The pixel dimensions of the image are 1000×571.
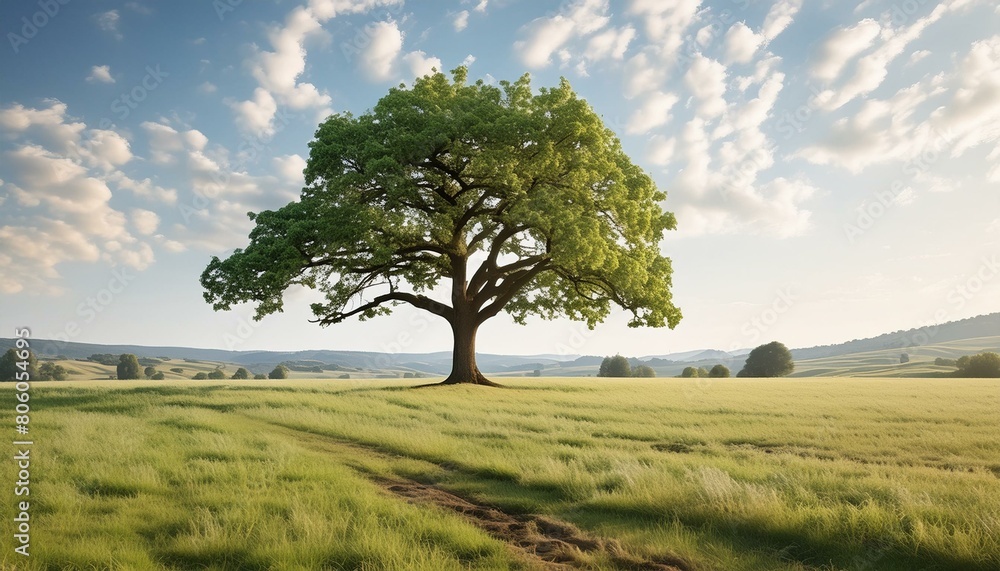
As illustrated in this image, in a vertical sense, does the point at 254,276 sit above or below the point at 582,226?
below

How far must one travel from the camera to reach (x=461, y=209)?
99.7 feet

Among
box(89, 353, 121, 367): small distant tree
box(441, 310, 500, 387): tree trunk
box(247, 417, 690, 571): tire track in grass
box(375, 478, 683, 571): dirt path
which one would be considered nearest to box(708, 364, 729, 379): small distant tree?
box(441, 310, 500, 387): tree trunk

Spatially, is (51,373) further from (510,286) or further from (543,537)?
(543,537)

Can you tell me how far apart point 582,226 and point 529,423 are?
11707 mm

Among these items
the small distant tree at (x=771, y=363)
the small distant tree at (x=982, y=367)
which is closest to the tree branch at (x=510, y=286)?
the small distant tree at (x=771, y=363)

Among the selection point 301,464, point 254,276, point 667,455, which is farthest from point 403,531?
point 254,276

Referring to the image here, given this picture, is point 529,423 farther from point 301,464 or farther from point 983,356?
point 983,356

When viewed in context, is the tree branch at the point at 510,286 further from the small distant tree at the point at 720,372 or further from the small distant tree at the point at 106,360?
the small distant tree at the point at 106,360

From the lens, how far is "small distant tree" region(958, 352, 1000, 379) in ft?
235

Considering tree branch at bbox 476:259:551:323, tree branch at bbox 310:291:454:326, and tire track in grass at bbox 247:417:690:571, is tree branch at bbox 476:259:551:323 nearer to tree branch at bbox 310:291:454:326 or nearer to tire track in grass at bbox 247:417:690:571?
tree branch at bbox 310:291:454:326

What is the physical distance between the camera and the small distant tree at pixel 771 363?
88.3 m

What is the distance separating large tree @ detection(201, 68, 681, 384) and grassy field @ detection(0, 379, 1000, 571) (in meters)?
11.3

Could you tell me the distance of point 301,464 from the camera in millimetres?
10258

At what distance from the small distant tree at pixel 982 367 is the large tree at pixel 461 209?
68.3 meters
